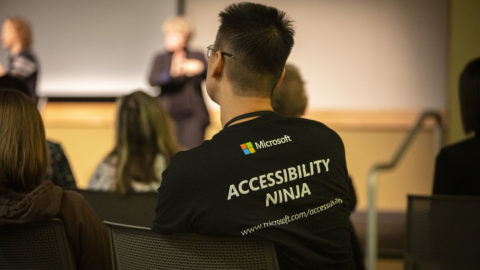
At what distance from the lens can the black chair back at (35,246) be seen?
1.48m

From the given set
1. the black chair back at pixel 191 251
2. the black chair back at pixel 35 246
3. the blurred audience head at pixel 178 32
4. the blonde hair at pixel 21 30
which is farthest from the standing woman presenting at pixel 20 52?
the black chair back at pixel 191 251

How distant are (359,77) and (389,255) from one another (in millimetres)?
2145

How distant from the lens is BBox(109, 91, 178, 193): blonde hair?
A: 2.70 meters

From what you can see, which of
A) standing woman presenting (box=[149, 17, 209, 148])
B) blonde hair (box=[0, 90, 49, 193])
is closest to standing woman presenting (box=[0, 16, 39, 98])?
standing woman presenting (box=[149, 17, 209, 148])

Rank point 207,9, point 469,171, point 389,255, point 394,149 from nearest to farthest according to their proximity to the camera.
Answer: point 469,171 → point 389,255 → point 394,149 → point 207,9

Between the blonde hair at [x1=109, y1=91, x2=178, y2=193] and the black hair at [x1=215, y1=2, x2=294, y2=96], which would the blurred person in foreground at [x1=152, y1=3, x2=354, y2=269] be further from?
the blonde hair at [x1=109, y1=91, x2=178, y2=193]

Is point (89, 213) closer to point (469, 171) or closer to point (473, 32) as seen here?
point (469, 171)

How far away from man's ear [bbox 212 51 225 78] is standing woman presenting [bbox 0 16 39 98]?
3457 millimetres

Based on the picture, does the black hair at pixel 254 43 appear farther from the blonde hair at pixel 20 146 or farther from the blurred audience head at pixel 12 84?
the blurred audience head at pixel 12 84

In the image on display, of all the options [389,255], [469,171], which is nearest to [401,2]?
[389,255]

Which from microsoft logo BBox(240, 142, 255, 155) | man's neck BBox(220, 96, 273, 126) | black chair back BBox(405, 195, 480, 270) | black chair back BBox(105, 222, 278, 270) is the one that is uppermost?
man's neck BBox(220, 96, 273, 126)

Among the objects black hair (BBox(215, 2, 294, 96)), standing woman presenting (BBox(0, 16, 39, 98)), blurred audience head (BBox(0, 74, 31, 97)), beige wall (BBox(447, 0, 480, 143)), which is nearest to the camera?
black hair (BBox(215, 2, 294, 96))

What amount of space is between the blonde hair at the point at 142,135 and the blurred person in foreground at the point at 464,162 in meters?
1.22

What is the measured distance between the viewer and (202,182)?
1.28m
